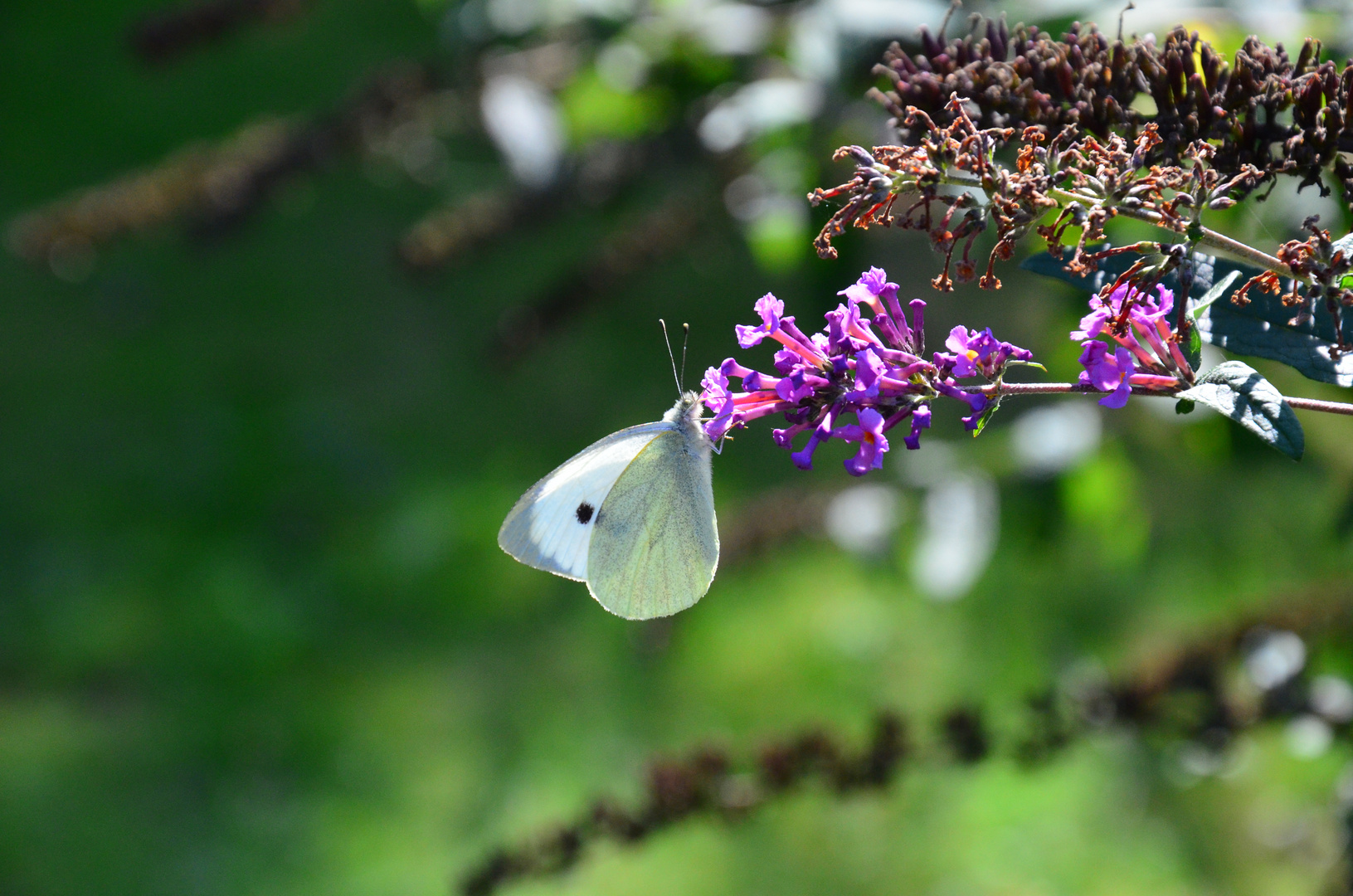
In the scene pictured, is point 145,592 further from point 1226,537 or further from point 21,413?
point 1226,537

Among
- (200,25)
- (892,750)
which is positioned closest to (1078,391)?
(892,750)

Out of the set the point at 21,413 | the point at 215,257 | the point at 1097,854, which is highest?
the point at 215,257

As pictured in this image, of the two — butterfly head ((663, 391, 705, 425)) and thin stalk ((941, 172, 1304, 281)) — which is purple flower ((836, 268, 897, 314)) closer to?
thin stalk ((941, 172, 1304, 281))

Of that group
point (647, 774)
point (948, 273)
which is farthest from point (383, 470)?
point (948, 273)

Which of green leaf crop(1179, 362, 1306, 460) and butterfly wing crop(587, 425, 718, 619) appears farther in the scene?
butterfly wing crop(587, 425, 718, 619)

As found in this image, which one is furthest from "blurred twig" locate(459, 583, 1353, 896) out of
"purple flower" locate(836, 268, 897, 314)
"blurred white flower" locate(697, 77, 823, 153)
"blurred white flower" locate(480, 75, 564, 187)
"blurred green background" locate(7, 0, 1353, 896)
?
"blurred white flower" locate(480, 75, 564, 187)

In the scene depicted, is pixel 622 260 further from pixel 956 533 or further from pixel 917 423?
pixel 917 423
